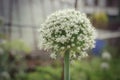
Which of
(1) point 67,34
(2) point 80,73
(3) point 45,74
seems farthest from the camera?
(3) point 45,74

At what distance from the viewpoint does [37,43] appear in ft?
17.4

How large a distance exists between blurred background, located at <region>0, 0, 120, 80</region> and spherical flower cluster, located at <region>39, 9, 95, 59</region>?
2.25 m

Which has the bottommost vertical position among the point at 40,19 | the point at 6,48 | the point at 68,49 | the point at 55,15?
the point at 68,49

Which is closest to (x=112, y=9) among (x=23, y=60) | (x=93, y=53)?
(x=93, y=53)

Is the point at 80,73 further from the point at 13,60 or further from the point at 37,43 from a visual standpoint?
the point at 37,43

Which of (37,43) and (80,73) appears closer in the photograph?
(80,73)

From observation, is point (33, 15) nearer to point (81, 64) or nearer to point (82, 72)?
point (81, 64)

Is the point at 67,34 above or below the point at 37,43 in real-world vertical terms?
below

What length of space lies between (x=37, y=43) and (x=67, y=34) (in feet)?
11.9

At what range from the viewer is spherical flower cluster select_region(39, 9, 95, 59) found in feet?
5.55

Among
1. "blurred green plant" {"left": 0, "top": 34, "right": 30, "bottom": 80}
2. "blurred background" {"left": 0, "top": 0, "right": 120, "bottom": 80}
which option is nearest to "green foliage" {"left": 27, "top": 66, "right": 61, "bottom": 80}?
"blurred background" {"left": 0, "top": 0, "right": 120, "bottom": 80}

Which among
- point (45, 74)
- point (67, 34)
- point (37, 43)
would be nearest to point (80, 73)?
point (45, 74)

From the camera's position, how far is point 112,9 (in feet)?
20.5

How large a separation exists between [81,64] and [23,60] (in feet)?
2.28
